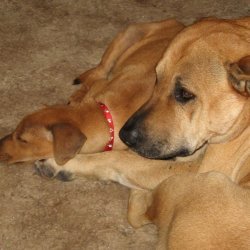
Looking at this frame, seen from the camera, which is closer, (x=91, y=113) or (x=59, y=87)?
(x=91, y=113)

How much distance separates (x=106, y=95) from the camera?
4.65 metres

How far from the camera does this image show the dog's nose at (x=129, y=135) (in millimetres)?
4094

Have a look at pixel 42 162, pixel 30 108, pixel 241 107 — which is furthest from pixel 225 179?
pixel 30 108

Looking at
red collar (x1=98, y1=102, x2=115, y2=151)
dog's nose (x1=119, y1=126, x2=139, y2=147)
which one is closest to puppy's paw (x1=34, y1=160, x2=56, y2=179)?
red collar (x1=98, y1=102, x2=115, y2=151)

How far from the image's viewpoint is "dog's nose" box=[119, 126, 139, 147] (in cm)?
409

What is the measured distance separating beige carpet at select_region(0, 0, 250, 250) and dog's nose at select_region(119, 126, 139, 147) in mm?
794

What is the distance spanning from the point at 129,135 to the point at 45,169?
0.97 meters

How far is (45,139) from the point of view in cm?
440

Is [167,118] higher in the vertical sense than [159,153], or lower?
higher

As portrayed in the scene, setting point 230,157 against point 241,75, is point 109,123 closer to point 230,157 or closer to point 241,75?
point 230,157

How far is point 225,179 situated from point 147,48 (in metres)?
1.67

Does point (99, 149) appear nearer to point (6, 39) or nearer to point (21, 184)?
point (21, 184)

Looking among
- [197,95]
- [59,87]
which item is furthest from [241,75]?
[59,87]

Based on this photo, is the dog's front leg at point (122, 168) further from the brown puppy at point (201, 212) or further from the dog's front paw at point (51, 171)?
the brown puppy at point (201, 212)
